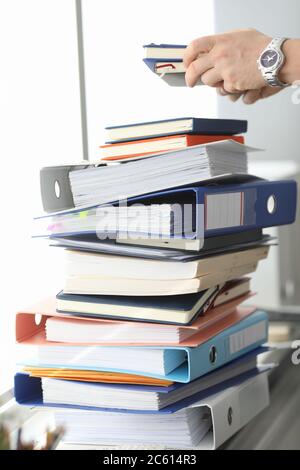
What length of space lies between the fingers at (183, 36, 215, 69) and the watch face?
0.28 ft

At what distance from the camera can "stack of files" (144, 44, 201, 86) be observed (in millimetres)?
1071

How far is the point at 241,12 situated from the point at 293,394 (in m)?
0.92

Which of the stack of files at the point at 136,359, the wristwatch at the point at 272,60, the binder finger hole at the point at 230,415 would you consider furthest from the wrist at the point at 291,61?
A: the binder finger hole at the point at 230,415

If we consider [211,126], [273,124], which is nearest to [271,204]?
[211,126]

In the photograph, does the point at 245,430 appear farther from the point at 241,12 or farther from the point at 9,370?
the point at 241,12

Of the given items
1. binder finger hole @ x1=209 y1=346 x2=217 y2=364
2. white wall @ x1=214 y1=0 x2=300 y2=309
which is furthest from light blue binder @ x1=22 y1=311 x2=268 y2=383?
white wall @ x1=214 y1=0 x2=300 y2=309

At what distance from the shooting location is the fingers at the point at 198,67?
43.9 inches

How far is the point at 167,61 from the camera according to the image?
1104 mm

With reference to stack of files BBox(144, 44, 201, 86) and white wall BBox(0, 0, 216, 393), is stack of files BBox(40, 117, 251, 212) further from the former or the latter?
white wall BBox(0, 0, 216, 393)

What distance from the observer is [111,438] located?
1084 mm

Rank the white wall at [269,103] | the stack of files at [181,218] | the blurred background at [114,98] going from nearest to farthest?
the stack of files at [181,218]
the blurred background at [114,98]
the white wall at [269,103]

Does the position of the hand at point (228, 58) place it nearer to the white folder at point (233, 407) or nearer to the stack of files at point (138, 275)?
the stack of files at point (138, 275)

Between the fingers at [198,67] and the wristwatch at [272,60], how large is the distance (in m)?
0.08

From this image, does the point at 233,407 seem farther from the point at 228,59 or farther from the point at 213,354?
the point at 228,59
